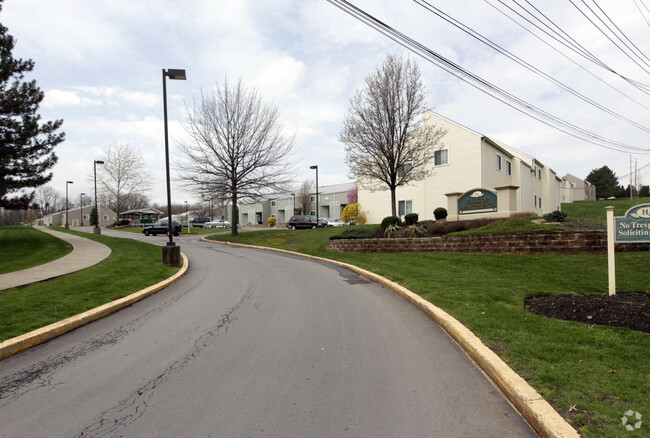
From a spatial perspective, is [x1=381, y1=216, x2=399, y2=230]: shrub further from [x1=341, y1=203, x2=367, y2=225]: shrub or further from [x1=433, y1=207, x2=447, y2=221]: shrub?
[x1=341, y1=203, x2=367, y2=225]: shrub

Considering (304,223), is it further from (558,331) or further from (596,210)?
(558,331)

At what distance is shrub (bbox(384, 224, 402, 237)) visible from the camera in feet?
60.2

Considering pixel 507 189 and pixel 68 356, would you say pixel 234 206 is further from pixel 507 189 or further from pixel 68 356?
pixel 68 356

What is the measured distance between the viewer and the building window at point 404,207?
1225 inches

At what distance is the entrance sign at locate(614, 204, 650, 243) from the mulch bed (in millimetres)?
1030

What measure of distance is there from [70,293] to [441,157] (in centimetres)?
2646

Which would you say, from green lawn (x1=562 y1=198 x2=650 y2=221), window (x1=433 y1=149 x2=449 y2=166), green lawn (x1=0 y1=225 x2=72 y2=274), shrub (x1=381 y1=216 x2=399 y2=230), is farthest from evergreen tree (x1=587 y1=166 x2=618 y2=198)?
green lawn (x1=0 y1=225 x2=72 y2=274)

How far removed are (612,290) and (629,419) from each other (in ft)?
16.1

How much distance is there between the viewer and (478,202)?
19172 mm

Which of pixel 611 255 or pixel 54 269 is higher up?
pixel 611 255

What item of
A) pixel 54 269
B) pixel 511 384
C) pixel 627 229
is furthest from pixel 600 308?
pixel 54 269

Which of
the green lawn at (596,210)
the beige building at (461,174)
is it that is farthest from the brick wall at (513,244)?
the green lawn at (596,210)

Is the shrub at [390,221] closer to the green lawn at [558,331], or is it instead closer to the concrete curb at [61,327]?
the green lawn at [558,331]

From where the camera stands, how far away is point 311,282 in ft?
34.5
